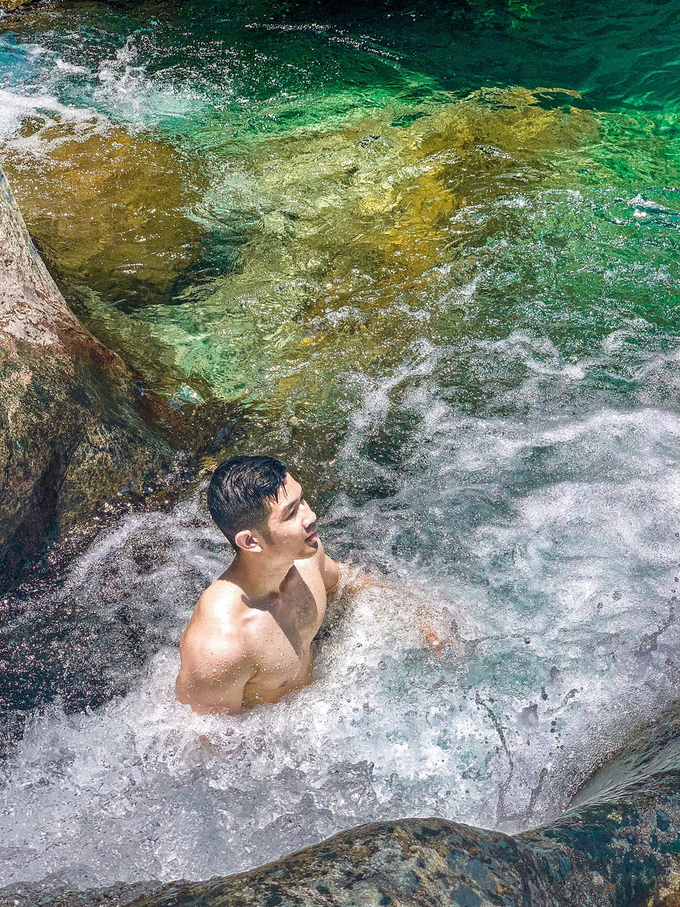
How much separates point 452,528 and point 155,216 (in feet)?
12.9

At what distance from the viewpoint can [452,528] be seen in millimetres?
4371

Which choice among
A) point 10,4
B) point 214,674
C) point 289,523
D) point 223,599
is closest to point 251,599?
point 223,599

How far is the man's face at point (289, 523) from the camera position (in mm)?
2852

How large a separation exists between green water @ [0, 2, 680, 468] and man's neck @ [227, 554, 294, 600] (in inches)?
71.5

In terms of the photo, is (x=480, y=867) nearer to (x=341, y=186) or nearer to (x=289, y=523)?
(x=289, y=523)

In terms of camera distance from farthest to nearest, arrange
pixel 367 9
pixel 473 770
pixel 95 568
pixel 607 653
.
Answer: pixel 367 9 → pixel 95 568 → pixel 607 653 → pixel 473 770

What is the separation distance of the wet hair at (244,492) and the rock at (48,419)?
4.26ft

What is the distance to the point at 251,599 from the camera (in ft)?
10.1

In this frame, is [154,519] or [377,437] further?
[377,437]

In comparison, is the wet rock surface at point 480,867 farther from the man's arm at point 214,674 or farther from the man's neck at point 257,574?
the man's neck at point 257,574

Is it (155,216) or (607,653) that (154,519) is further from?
(155,216)

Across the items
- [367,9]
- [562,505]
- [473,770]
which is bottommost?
[473,770]

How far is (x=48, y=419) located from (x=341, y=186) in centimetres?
Answer: 409

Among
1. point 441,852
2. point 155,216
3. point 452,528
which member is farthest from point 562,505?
point 155,216
